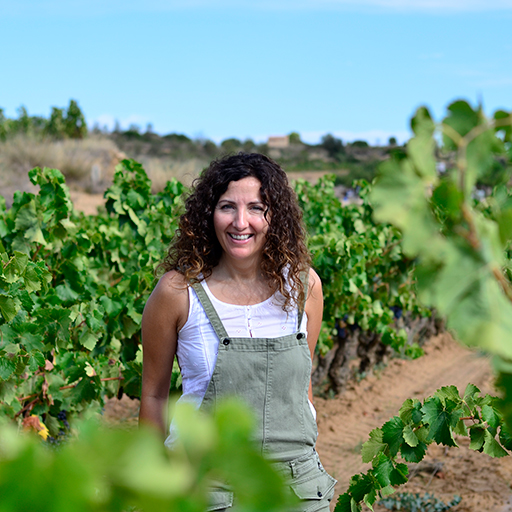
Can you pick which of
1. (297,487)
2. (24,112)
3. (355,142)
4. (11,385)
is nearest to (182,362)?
(297,487)

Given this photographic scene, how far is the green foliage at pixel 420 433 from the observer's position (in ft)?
6.29

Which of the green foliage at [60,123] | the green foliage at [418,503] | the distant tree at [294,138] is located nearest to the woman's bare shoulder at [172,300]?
the green foliage at [418,503]

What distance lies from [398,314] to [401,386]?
29.1 inches

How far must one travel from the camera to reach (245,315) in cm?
200

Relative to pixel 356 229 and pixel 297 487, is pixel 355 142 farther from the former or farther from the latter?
pixel 297 487

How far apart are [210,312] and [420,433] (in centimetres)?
79

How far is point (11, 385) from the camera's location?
118 inches

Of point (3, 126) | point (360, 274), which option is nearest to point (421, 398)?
point (360, 274)

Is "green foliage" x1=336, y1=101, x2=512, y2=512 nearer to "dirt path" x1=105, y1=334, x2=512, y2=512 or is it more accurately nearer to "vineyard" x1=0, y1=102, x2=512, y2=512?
"vineyard" x1=0, y1=102, x2=512, y2=512

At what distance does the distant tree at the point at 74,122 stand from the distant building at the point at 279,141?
1104 inches

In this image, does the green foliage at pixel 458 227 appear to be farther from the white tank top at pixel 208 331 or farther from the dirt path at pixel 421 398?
the dirt path at pixel 421 398

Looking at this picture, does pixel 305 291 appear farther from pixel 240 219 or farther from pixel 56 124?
pixel 56 124

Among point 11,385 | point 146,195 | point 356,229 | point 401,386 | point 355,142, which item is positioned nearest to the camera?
point 11,385

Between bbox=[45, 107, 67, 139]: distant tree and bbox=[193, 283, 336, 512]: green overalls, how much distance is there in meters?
26.2
